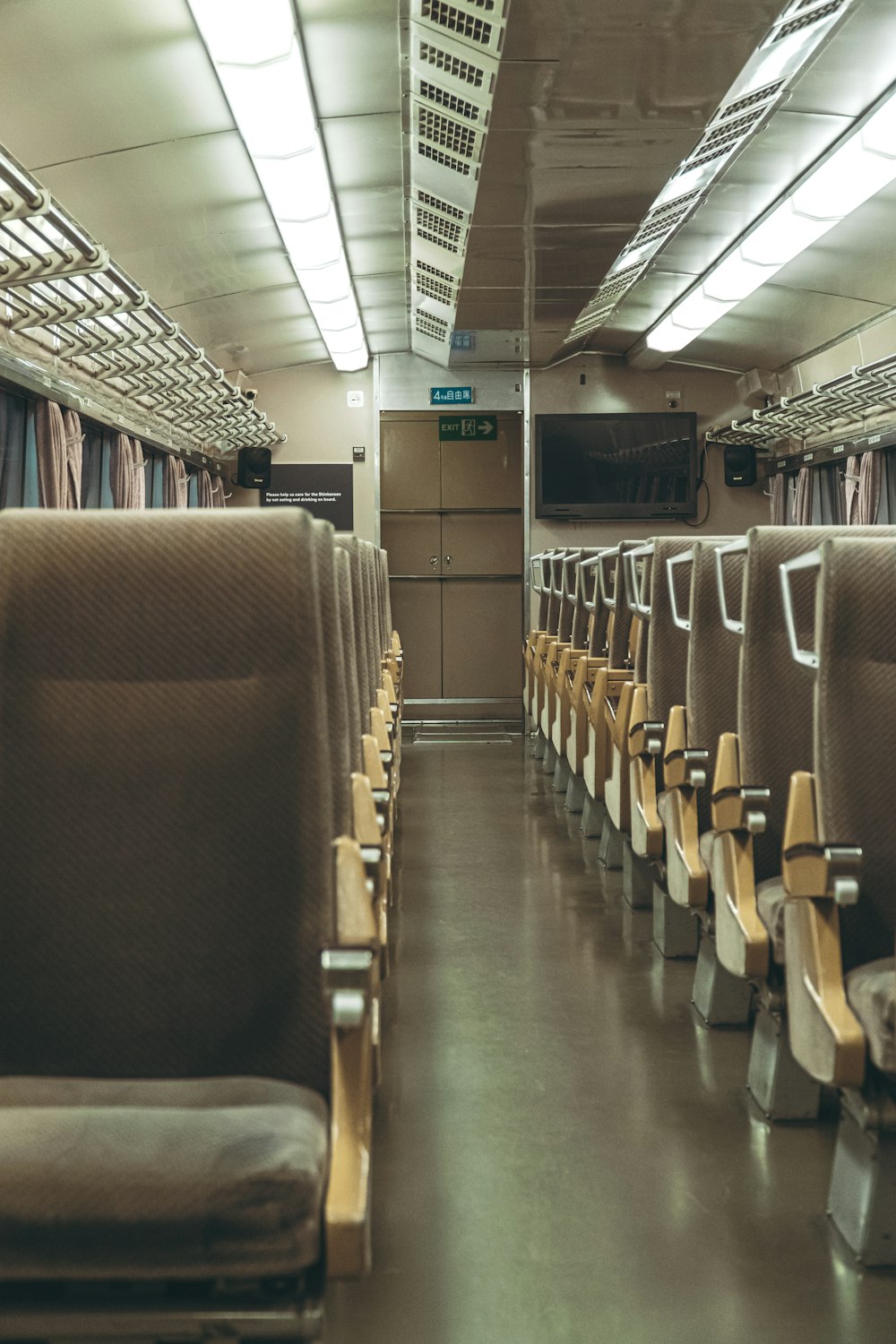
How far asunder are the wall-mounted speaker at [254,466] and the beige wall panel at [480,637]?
6.47 feet

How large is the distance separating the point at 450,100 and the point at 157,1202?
4.83 meters

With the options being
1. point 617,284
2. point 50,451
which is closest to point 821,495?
point 617,284

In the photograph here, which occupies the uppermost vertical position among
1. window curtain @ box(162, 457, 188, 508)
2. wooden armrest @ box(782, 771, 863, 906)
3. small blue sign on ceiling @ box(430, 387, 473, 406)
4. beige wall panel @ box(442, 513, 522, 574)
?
small blue sign on ceiling @ box(430, 387, 473, 406)

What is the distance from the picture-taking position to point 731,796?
286cm

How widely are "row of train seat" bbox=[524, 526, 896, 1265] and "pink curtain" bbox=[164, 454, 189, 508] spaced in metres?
5.06

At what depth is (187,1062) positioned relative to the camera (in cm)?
184

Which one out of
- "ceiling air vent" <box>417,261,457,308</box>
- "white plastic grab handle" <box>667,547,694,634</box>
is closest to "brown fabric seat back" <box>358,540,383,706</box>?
"white plastic grab handle" <box>667,547,694,634</box>

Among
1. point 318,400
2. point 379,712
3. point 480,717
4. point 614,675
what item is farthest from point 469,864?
point 318,400

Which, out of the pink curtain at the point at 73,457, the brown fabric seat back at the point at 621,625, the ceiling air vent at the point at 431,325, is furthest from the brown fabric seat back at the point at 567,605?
the pink curtain at the point at 73,457

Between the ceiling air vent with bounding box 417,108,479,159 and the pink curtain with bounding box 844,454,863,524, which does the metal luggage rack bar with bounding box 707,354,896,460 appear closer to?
the pink curtain with bounding box 844,454,863,524

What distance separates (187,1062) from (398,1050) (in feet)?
5.62

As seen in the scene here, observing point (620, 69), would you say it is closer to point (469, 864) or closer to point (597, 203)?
point (597, 203)

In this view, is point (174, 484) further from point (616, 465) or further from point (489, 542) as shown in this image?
point (616, 465)

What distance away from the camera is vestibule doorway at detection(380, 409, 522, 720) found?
11.7m
